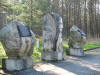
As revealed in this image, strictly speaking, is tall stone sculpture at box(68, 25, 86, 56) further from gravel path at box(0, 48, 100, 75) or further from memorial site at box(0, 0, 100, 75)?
gravel path at box(0, 48, 100, 75)

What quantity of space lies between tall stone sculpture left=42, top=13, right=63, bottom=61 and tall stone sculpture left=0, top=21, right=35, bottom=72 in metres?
1.77

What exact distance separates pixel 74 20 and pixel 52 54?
20.8m

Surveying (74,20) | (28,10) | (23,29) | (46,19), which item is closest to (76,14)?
(74,20)

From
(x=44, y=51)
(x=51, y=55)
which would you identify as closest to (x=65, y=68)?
(x=51, y=55)

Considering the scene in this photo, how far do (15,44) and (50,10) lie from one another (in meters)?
16.2

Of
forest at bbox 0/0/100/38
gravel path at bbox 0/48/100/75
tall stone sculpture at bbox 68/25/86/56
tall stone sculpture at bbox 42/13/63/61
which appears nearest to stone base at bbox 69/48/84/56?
tall stone sculpture at bbox 68/25/86/56

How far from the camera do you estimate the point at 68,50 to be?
9562 mm

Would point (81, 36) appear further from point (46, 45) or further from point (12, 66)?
point (12, 66)

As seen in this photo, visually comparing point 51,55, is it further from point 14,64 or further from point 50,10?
point 50,10

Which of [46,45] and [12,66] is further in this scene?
[46,45]

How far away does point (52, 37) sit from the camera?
7078 millimetres

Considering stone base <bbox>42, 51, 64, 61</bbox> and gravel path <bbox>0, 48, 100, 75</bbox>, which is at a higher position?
stone base <bbox>42, 51, 64, 61</bbox>

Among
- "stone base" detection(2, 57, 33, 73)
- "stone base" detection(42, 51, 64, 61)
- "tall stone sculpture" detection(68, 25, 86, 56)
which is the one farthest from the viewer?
"tall stone sculpture" detection(68, 25, 86, 56)

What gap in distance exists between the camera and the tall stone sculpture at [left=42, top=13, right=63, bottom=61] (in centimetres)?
703
